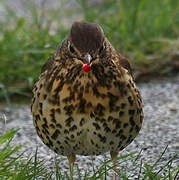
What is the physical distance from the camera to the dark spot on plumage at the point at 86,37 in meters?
2.91

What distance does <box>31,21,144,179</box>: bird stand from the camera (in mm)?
3068

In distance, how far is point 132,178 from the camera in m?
3.47

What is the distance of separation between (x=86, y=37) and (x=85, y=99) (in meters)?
0.41

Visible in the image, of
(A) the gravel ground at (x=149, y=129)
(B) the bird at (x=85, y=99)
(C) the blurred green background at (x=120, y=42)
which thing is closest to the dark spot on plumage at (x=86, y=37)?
(B) the bird at (x=85, y=99)

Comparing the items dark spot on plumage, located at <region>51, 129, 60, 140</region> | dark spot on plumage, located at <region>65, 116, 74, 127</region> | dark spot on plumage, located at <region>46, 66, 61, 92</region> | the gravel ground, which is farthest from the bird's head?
the gravel ground

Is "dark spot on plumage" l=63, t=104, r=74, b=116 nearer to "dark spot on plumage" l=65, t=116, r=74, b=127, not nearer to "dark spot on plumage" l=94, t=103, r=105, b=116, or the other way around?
"dark spot on plumage" l=65, t=116, r=74, b=127

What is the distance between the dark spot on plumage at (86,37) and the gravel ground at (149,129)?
0.76 m

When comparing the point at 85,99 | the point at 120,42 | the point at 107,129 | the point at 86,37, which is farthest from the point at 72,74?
the point at 120,42

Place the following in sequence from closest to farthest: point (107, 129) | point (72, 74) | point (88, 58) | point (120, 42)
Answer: point (88, 58) < point (72, 74) < point (107, 129) < point (120, 42)

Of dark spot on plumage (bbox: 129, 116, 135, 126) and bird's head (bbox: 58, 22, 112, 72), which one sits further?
dark spot on plumage (bbox: 129, 116, 135, 126)

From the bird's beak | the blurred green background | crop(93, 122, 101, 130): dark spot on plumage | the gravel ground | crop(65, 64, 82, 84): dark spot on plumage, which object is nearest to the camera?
the bird's beak

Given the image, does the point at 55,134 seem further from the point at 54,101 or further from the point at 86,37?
the point at 86,37

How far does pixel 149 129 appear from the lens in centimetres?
461

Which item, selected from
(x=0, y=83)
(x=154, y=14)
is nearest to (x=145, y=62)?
(x=154, y=14)
